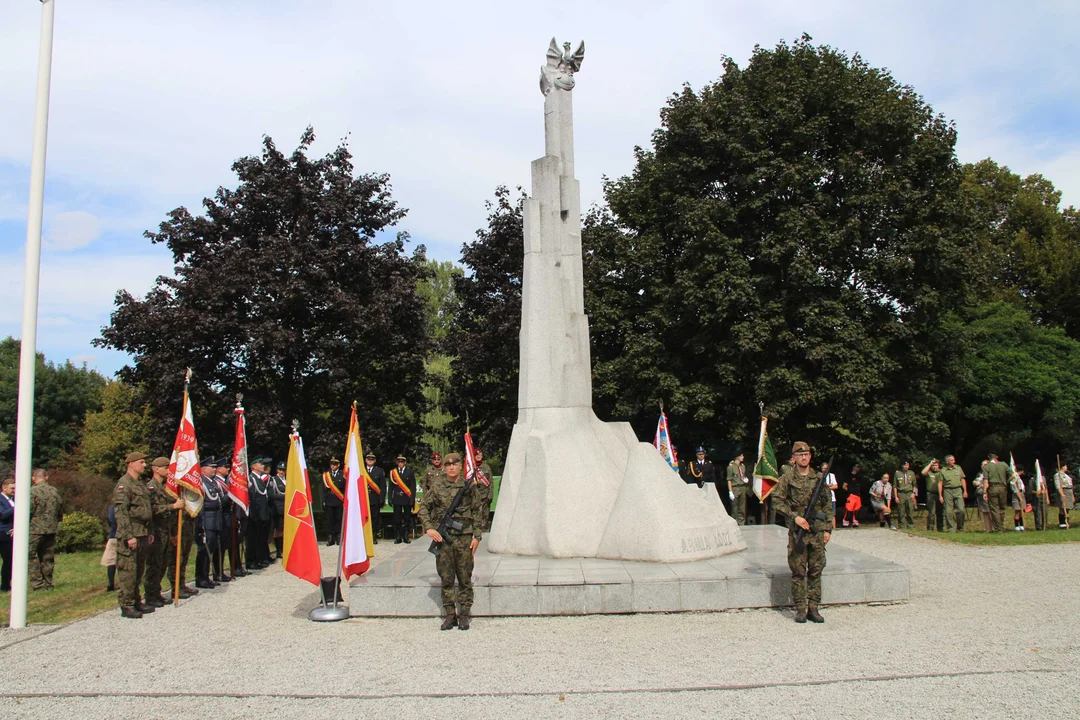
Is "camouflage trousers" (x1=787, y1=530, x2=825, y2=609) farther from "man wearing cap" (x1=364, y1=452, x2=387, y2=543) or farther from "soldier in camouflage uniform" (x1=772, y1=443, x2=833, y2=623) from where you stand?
"man wearing cap" (x1=364, y1=452, x2=387, y2=543)

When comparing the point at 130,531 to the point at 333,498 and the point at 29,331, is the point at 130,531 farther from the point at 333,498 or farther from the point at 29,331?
the point at 333,498

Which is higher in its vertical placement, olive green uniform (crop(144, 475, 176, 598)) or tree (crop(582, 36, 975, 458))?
tree (crop(582, 36, 975, 458))

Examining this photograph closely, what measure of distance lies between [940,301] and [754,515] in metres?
7.23

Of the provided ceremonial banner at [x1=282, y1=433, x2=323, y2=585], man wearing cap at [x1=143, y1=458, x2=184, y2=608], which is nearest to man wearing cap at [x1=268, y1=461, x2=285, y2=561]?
man wearing cap at [x1=143, y1=458, x2=184, y2=608]

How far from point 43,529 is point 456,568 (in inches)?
292

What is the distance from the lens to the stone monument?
33.7ft

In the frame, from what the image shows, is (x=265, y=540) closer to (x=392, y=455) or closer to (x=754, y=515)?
(x=392, y=455)

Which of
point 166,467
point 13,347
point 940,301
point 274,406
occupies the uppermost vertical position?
point 13,347

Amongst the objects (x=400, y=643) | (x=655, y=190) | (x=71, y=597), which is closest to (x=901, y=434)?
(x=655, y=190)

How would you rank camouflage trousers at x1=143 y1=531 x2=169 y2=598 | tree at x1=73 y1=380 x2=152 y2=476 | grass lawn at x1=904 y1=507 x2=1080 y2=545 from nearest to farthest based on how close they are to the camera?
camouflage trousers at x1=143 y1=531 x2=169 y2=598 < grass lawn at x1=904 y1=507 x2=1080 y2=545 < tree at x1=73 y1=380 x2=152 y2=476

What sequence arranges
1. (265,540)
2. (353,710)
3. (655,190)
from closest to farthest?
(353,710) → (265,540) → (655,190)

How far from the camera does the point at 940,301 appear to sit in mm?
20859

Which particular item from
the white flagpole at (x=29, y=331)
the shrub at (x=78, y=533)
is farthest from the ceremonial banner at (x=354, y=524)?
the shrub at (x=78, y=533)

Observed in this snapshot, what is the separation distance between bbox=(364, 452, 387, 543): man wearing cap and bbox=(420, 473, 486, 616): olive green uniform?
8519mm
